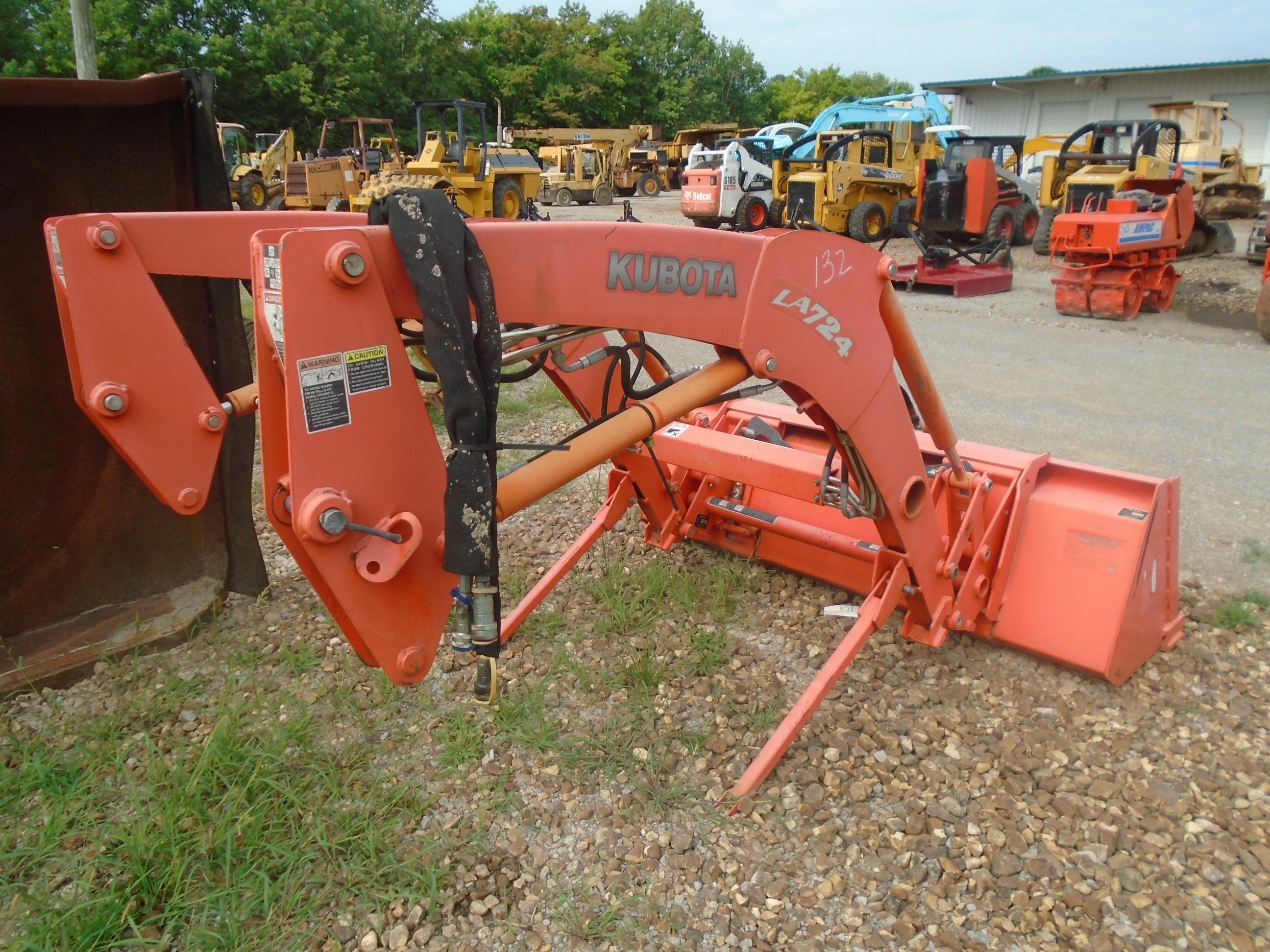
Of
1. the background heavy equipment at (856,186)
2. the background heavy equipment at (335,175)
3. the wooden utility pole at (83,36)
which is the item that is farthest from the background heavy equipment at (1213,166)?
the wooden utility pole at (83,36)

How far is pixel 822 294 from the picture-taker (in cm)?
225

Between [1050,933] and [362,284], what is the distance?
224 cm

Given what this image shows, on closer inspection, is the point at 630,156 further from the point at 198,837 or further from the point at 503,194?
the point at 198,837

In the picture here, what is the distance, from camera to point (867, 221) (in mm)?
13672

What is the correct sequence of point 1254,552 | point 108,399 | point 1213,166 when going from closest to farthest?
1. point 108,399
2. point 1254,552
3. point 1213,166

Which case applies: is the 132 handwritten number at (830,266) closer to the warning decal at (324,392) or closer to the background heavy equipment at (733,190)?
the warning decal at (324,392)

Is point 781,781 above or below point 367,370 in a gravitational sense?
below

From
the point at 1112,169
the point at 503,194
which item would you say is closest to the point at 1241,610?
the point at 1112,169

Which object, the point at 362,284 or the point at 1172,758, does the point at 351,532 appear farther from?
the point at 1172,758

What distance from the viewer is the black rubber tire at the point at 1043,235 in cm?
1446

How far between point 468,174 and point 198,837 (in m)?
17.1

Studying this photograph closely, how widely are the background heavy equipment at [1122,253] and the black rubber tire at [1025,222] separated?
4.79 meters

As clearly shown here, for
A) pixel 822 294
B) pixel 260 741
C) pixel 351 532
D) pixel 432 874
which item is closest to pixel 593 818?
pixel 432 874

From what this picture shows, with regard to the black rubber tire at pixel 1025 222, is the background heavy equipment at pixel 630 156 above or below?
above
